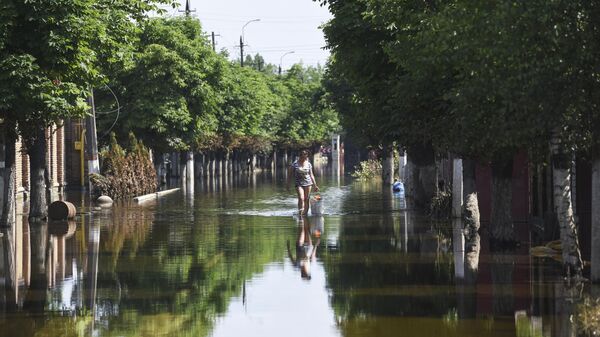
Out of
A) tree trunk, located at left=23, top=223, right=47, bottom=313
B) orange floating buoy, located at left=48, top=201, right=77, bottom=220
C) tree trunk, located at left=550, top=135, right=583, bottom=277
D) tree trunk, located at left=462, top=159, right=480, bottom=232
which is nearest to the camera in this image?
tree trunk, located at left=23, top=223, right=47, bottom=313

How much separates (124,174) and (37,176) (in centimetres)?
1556

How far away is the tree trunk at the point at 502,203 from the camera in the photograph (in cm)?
2250

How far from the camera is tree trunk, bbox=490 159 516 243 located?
2250cm

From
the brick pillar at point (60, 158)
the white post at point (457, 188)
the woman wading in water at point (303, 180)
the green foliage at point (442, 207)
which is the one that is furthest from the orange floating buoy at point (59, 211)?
the brick pillar at point (60, 158)

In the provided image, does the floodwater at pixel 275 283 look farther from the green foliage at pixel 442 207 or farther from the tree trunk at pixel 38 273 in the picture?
the green foliage at pixel 442 207

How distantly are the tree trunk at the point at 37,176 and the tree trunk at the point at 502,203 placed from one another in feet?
41.2

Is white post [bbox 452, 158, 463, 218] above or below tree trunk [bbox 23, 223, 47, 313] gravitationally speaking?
above

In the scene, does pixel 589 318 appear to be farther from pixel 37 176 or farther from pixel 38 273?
pixel 37 176

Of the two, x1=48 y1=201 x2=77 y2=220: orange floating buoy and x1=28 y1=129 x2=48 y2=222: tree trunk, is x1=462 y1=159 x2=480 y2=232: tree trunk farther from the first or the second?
x1=48 y1=201 x2=77 y2=220: orange floating buoy

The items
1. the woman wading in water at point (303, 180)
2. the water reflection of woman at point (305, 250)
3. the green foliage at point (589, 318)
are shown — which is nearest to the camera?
the green foliage at point (589, 318)

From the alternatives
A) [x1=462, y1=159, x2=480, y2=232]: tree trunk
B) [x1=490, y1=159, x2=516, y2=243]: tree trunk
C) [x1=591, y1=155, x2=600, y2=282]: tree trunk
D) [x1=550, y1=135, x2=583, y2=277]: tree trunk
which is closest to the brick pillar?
[x1=462, y1=159, x2=480, y2=232]: tree trunk

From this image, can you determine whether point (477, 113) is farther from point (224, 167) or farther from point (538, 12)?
point (224, 167)

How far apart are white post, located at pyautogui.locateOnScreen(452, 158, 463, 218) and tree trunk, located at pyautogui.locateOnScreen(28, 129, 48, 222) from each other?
34.1 feet

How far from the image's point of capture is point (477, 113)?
1579 centimetres
